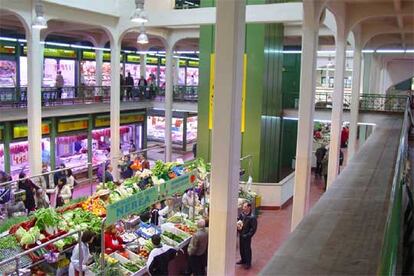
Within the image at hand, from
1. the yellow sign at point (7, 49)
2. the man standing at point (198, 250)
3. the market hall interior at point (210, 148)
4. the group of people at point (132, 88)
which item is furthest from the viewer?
the group of people at point (132, 88)

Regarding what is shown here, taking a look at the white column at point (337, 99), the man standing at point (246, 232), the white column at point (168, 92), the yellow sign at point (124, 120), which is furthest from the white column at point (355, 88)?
the yellow sign at point (124, 120)

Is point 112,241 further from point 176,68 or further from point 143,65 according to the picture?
point 176,68

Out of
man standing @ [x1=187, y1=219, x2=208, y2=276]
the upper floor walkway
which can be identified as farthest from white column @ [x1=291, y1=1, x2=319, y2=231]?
the upper floor walkway

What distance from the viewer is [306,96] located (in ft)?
31.1

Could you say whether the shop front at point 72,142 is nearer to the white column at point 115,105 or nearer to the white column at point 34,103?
the white column at point 115,105

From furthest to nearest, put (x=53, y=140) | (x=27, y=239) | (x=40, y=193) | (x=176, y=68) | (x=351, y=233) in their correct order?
(x=176, y=68), (x=53, y=140), (x=40, y=193), (x=27, y=239), (x=351, y=233)

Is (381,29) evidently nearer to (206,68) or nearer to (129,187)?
(206,68)

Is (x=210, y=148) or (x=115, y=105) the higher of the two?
(x=115, y=105)

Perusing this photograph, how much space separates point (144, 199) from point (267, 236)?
18.4ft

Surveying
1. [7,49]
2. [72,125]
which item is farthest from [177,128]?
[7,49]

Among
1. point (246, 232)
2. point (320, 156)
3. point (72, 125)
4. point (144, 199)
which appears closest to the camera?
point (144, 199)

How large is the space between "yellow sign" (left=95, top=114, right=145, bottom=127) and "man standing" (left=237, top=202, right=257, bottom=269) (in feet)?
37.3

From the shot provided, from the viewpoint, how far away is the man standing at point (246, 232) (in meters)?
10.1

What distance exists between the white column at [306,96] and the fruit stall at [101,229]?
7.68 ft
